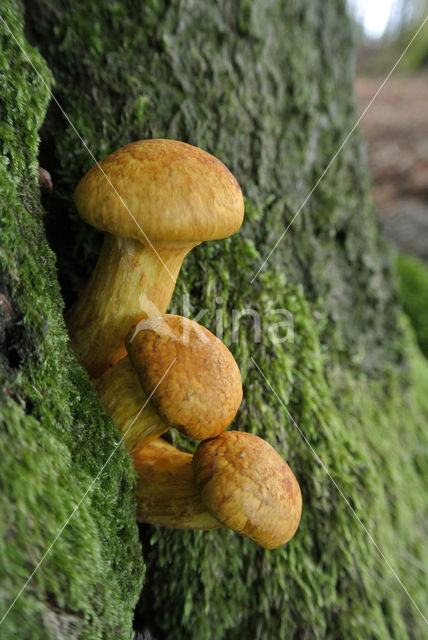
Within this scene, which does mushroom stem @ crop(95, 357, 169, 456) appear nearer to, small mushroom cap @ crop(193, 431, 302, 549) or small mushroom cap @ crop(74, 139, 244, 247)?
small mushroom cap @ crop(193, 431, 302, 549)

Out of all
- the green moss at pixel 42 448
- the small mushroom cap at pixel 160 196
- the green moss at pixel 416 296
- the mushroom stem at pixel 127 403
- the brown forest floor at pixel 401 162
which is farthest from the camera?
the brown forest floor at pixel 401 162

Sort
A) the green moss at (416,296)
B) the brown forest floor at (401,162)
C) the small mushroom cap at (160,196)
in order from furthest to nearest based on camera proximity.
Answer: the brown forest floor at (401,162) < the green moss at (416,296) < the small mushroom cap at (160,196)

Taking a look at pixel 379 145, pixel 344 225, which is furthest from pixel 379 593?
pixel 379 145

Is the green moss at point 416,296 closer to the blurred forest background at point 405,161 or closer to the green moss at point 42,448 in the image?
the blurred forest background at point 405,161

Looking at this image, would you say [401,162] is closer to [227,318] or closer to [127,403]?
[227,318]

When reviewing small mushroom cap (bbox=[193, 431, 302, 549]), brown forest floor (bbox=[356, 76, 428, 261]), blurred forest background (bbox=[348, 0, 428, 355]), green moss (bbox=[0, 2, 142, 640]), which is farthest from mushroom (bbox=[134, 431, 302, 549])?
brown forest floor (bbox=[356, 76, 428, 261])

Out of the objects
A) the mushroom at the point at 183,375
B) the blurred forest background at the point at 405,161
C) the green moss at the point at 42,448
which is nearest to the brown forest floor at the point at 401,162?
the blurred forest background at the point at 405,161

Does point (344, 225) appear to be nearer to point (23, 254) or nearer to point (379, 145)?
point (23, 254)
